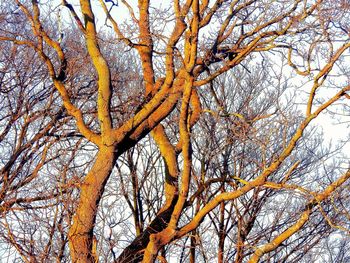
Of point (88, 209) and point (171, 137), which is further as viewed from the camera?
point (171, 137)

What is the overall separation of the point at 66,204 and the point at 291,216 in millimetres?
4791

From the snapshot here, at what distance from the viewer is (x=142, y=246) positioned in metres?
8.14

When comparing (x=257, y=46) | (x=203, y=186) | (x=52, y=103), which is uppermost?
(x=52, y=103)

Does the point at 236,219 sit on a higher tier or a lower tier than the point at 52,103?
lower

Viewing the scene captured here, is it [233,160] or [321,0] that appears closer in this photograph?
[321,0]

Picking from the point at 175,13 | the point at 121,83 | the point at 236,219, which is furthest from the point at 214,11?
the point at 121,83

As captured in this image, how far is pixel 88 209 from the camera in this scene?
7.56 m

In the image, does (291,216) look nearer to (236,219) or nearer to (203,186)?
(236,219)

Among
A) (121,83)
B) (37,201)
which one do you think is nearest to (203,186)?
(37,201)

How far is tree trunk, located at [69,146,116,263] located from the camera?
7.41 meters

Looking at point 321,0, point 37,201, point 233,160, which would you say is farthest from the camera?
point 233,160

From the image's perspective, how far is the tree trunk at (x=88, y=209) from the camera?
741cm

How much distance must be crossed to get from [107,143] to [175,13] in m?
1.87

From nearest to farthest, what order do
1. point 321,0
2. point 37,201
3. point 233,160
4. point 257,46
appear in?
point 321,0
point 257,46
point 37,201
point 233,160
